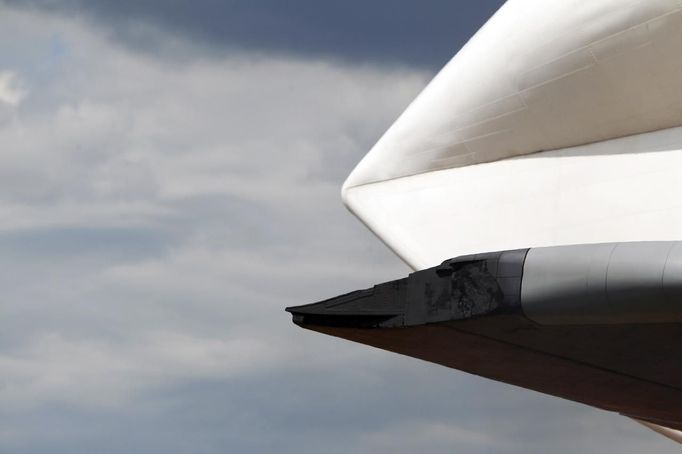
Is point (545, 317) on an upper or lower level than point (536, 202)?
lower

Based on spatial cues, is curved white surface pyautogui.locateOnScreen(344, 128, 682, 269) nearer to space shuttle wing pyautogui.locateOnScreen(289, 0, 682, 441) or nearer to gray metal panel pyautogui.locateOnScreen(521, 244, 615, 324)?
space shuttle wing pyautogui.locateOnScreen(289, 0, 682, 441)

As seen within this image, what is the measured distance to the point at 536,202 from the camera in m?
18.2

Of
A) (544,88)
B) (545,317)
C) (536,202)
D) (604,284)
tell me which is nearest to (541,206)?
(536,202)

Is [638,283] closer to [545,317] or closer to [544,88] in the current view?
[545,317]

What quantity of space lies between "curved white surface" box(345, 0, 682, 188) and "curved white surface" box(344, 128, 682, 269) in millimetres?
252

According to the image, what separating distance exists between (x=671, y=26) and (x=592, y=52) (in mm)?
1256

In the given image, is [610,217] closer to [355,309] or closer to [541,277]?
[541,277]

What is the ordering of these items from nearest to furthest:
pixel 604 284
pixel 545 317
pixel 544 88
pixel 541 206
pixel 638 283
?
1. pixel 638 283
2. pixel 604 284
3. pixel 545 317
4. pixel 541 206
5. pixel 544 88

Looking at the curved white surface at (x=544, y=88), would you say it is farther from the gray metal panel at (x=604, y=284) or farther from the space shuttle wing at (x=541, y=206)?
the gray metal panel at (x=604, y=284)

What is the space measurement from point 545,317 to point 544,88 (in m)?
4.67

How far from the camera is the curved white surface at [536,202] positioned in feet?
55.8

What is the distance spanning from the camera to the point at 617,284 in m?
14.1

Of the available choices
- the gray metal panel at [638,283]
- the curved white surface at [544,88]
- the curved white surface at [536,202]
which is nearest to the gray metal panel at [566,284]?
the gray metal panel at [638,283]

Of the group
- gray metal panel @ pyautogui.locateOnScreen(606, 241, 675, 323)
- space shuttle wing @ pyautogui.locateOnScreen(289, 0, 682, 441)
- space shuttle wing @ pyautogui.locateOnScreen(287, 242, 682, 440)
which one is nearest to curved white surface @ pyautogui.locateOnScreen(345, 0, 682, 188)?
space shuttle wing @ pyautogui.locateOnScreen(289, 0, 682, 441)
